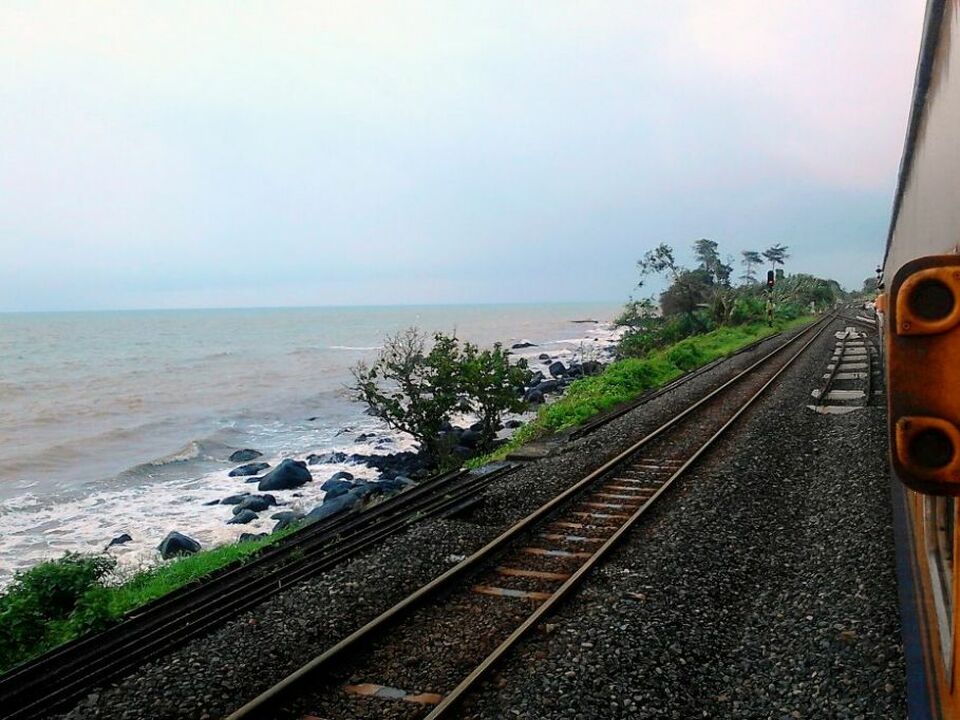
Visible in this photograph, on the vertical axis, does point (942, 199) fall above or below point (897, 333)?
above

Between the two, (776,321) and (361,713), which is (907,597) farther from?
(776,321)

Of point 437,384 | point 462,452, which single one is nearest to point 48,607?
point 437,384

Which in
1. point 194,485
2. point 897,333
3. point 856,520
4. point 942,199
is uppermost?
point 942,199

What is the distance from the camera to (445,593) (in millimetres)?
6824

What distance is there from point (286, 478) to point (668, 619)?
15.2 meters

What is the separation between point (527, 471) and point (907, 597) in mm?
6691

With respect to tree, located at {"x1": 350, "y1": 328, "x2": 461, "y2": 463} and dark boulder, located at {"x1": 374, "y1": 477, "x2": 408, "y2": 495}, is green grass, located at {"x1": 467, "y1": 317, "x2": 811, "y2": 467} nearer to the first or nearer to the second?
dark boulder, located at {"x1": 374, "y1": 477, "x2": 408, "y2": 495}

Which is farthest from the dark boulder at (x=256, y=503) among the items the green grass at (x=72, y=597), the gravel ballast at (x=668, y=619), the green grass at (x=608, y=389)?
the gravel ballast at (x=668, y=619)

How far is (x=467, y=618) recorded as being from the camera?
6.31m

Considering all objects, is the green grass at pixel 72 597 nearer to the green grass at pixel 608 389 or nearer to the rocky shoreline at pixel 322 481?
the rocky shoreline at pixel 322 481

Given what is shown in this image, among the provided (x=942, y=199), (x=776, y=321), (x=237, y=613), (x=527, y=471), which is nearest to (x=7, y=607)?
(x=237, y=613)

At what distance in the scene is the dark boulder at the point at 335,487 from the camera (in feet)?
56.6

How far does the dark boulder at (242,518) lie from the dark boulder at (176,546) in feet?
6.32

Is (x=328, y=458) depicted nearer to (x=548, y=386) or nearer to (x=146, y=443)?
(x=146, y=443)
